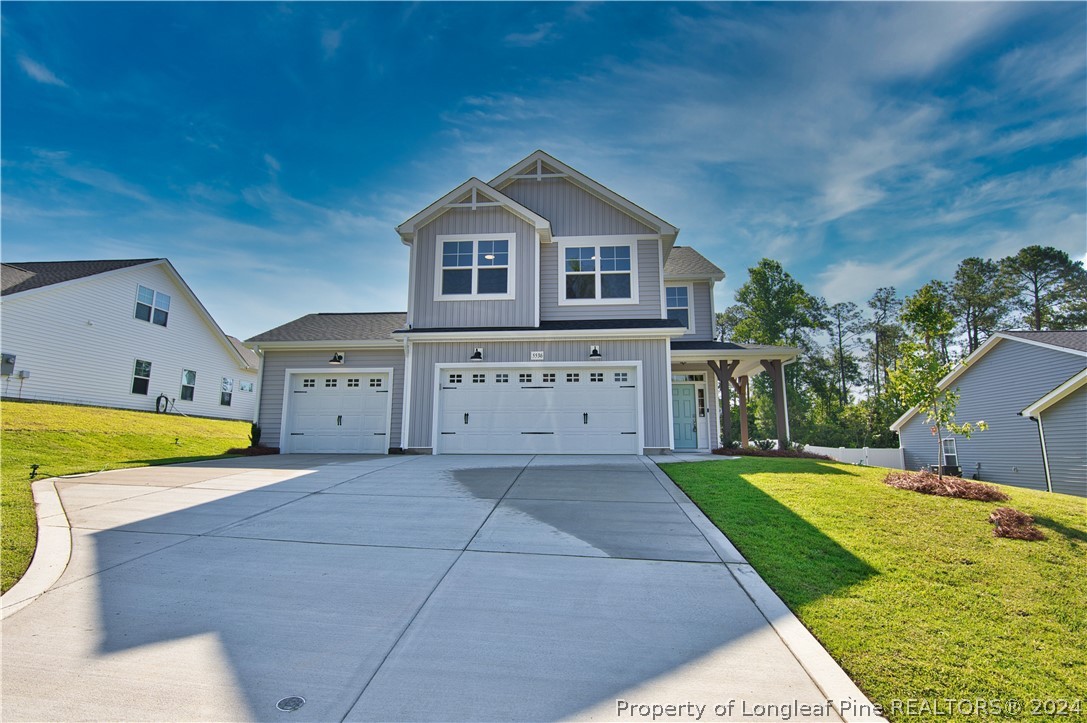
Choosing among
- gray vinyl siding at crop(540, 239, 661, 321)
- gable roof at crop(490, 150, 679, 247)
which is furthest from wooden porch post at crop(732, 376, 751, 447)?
gable roof at crop(490, 150, 679, 247)

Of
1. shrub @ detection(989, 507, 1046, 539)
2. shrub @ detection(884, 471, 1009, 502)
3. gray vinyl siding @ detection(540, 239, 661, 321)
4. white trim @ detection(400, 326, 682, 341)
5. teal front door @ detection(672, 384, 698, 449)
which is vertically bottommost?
shrub @ detection(989, 507, 1046, 539)

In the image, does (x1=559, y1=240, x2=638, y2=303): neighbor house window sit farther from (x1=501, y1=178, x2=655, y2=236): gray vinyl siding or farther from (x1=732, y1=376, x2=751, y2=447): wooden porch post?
(x1=732, y1=376, x2=751, y2=447): wooden porch post

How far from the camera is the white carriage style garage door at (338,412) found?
504 inches

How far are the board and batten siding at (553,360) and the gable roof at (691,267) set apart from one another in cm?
479

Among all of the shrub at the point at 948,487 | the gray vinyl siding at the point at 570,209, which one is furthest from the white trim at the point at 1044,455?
the gray vinyl siding at the point at 570,209

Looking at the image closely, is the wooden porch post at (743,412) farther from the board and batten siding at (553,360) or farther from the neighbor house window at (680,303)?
the board and batten siding at (553,360)

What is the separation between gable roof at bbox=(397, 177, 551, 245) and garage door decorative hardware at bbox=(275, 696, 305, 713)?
1148 centimetres

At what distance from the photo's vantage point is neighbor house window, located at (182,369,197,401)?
66.6 ft

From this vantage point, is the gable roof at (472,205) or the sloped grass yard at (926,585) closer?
the sloped grass yard at (926,585)

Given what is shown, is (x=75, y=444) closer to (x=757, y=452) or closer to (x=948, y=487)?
(x=757, y=452)

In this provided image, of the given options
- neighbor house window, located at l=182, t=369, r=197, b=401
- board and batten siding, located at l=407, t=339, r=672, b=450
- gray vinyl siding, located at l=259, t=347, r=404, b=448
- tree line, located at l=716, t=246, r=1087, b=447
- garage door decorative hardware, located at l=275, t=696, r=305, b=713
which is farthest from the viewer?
tree line, located at l=716, t=246, r=1087, b=447

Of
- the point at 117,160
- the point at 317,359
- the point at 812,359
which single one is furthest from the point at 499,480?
the point at 812,359

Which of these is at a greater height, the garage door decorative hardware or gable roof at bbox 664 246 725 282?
gable roof at bbox 664 246 725 282

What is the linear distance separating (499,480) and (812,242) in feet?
90.6
